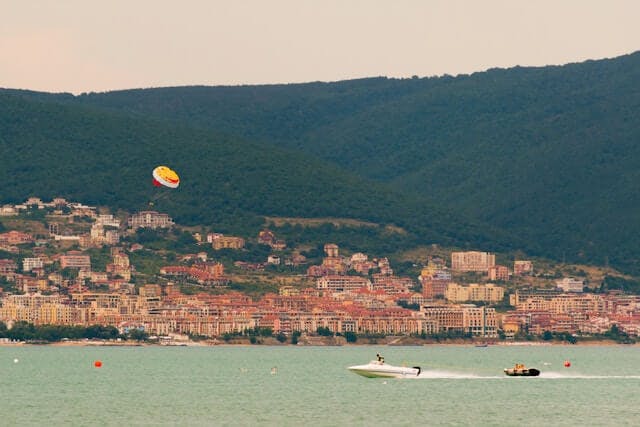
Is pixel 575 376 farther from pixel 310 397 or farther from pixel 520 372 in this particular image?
pixel 310 397

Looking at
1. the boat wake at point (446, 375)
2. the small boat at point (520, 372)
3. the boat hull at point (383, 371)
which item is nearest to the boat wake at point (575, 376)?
the boat wake at point (446, 375)

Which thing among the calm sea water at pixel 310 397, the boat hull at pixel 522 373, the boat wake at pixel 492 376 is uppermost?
the boat wake at pixel 492 376

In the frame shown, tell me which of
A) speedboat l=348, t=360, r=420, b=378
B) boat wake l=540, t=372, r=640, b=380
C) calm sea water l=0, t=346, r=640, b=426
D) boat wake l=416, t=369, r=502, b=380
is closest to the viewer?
calm sea water l=0, t=346, r=640, b=426

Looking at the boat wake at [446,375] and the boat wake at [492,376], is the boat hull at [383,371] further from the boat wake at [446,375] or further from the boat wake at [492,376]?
the boat wake at [492,376]

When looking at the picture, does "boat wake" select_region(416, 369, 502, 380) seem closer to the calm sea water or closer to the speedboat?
the calm sea water

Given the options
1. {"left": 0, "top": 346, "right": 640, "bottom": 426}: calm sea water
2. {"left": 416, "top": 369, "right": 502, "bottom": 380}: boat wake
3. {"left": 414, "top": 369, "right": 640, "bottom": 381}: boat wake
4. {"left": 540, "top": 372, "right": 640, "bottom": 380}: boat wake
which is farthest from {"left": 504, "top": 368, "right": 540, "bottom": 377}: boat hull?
{"left": 540, "top": 372, "right": 640, "bottom": 380}: boat wake

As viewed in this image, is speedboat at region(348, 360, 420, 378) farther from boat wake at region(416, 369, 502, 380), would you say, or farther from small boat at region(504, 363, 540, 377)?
small boat at region(504, 363, 540, 377)

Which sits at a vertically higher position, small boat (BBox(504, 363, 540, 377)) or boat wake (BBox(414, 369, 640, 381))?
boat wake (BBox(414, 369, 640, 381))

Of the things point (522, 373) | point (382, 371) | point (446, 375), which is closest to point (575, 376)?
point (446, 375)

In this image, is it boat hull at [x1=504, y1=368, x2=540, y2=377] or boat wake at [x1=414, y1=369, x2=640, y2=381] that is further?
boat wake at [x1=414, y1=369, x2=640, y2=381]

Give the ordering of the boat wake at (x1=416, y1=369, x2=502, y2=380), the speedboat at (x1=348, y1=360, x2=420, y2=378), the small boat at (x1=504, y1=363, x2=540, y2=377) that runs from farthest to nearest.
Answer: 1. the boat wake at (x1=416, y1=369, x2=502, y2=380)
2. the speedboat at (x1=348, y1=360, x2=420, y2=378)
3. the small boat at (x1=504, y1=363, x2=540, y2=377)

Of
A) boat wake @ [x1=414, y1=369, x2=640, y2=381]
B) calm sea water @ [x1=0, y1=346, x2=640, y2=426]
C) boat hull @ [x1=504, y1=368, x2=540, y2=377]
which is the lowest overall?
calm sea water @ [x1=0, y1=346, x2=640, y2=426]

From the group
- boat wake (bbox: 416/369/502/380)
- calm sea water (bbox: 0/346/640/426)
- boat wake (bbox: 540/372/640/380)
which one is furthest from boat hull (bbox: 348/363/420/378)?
boat wake (bbox: 540/372/640/380)

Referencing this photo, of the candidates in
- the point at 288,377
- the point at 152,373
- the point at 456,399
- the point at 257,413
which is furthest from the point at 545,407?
the point at 152,373
